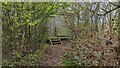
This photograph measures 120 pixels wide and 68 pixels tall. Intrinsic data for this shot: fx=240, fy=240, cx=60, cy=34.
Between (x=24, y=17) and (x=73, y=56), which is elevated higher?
(x=24, y=17)

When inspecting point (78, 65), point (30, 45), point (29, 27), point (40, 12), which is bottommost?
point (78, 65)

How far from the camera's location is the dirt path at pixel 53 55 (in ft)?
6.86

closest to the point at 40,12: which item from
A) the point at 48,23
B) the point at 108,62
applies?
the point at 48,23

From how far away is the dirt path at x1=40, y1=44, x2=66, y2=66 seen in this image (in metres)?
2.09

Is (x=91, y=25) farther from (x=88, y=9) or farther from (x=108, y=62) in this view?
(x=108, y=62)

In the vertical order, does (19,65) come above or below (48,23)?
below

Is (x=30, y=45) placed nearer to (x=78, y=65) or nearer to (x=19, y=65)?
(x=19, y=65)

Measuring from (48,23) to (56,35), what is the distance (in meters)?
0.14

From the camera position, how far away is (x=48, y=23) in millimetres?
2125

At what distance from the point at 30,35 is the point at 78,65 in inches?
19.9

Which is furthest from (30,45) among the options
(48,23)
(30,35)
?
(48,23)

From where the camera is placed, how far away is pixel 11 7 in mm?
2074

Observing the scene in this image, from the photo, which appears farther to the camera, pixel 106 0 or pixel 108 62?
pixel 108 62

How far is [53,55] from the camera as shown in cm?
210
